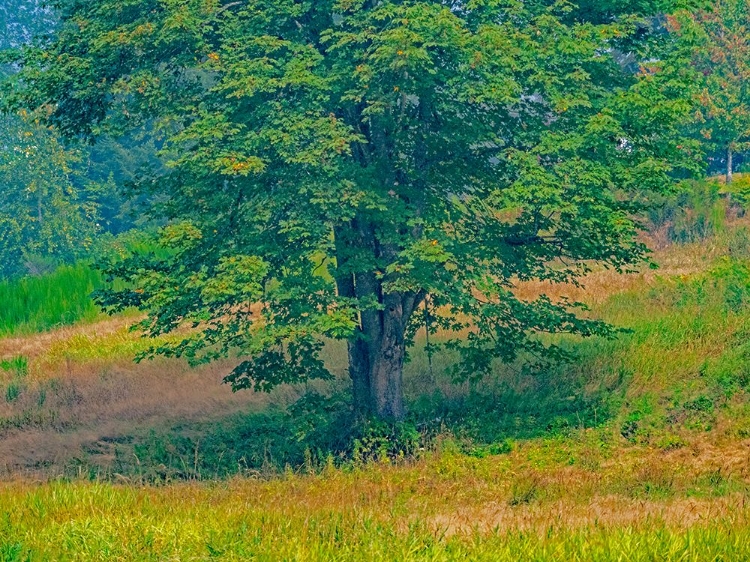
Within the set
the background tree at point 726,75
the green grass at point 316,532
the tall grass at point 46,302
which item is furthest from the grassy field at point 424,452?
the background tree at point 726,75

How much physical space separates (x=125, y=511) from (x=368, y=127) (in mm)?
7959

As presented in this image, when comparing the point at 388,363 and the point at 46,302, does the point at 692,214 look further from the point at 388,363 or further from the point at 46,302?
the point at 46,302

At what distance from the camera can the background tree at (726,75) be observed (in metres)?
33.1

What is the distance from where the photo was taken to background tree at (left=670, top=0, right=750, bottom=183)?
33125 mm

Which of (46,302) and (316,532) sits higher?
(46,302)

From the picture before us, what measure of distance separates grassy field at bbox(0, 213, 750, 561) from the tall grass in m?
2.82

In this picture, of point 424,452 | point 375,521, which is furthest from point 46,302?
point 375,521

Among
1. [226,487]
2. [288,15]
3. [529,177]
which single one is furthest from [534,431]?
[288,15]

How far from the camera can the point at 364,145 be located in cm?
1634

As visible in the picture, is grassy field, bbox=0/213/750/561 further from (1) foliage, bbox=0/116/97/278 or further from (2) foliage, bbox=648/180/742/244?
(1) foliage, bbox=0/116/97/278

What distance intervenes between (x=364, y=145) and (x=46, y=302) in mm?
19179

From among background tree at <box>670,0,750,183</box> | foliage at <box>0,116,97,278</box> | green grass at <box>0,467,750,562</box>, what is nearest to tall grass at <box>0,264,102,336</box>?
foliage at <box>0,116,97,278</box>

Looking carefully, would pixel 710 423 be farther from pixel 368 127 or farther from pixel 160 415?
pixel 160 415

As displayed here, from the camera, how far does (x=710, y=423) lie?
16.3 metres
